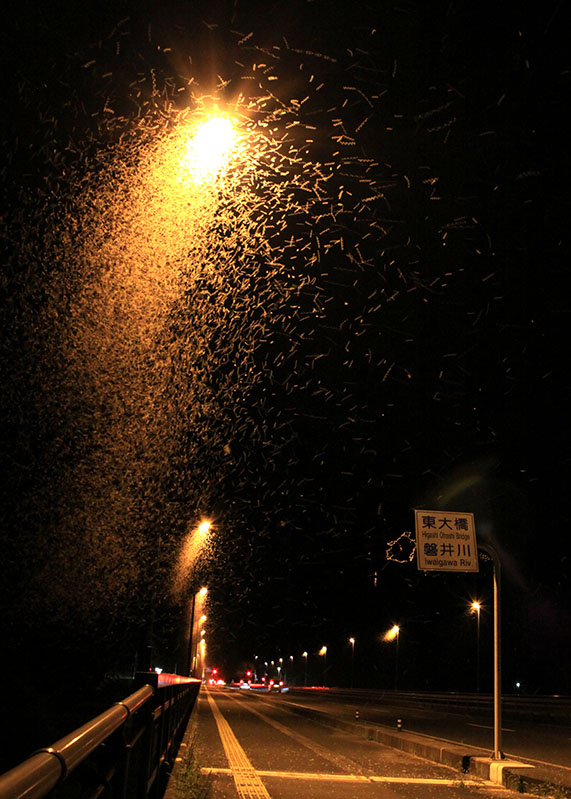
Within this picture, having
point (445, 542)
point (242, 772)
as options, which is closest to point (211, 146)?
Answer: point (445, 542)

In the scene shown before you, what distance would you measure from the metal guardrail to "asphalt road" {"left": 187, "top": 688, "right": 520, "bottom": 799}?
9.45 ft

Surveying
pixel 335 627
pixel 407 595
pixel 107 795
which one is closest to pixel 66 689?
pixel 107 795

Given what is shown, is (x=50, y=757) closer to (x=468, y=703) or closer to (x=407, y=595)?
(x=468, y=703)

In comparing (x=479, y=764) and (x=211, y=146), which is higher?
(x=211, y=146)

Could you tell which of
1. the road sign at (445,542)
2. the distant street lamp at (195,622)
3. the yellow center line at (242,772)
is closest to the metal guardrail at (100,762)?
the yellow center line at (242,772)

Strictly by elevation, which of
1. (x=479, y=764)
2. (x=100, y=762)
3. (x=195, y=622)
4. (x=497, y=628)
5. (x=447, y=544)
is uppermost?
(x=195, y=622)

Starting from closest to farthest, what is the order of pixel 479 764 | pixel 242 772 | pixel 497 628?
pixel 242 772, pixel 479 764, pixel 497 628

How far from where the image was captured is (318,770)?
12820 mm

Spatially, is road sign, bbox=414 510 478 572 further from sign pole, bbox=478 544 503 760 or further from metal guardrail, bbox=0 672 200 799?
metal guardrail, bbox=0 672 200 799

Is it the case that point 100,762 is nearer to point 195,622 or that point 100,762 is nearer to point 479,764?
point 479,764

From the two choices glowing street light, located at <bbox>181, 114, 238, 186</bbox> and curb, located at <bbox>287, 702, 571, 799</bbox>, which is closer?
glowing street light, located at <bbox>181, 114, 238, 186</bbox>

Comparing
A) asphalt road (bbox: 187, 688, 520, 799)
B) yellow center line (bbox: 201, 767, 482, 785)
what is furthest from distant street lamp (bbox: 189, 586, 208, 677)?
yellow center line (bbox: 201, 767, 482, 785)

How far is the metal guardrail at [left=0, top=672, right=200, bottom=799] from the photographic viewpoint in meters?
1.81

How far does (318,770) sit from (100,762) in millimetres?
10136
